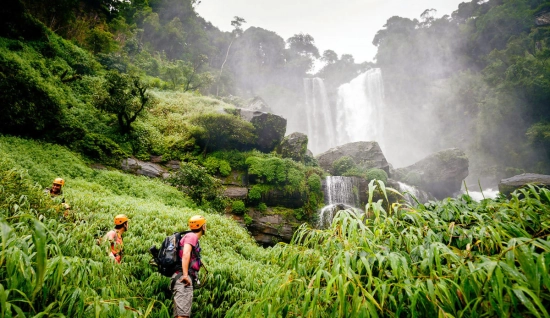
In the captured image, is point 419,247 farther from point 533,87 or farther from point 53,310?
point 533,87

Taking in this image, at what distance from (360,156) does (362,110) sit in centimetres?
1819

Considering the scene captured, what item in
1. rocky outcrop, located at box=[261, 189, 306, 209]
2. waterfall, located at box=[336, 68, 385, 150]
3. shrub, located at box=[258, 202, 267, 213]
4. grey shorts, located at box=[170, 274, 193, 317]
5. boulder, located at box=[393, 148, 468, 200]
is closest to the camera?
grey shorts, located at box=[170, 274, 193, 317]

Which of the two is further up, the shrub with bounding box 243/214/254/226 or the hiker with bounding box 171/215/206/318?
the hiker with bounding box 171/215/206/318

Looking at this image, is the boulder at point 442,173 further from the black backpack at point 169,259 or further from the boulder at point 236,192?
the black backpack at point 169,259

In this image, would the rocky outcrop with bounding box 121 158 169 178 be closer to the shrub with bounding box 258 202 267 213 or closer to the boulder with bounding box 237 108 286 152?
the shrub with bounding box 258 202 267 213

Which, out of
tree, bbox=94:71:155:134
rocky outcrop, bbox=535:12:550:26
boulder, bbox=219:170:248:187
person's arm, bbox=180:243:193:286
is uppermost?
rocky outcrop, bbox=535:12:550:26

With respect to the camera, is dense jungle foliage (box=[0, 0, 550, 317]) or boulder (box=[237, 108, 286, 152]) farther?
boulder (box=[237, 108, 286, 152])

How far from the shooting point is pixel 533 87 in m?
21.8

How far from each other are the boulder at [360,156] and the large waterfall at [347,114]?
12720 millimetres

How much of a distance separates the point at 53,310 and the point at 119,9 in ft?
97.0

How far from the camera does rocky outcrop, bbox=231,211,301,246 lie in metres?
11.1

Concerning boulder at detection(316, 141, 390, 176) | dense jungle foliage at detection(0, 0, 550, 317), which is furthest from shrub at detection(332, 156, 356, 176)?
boulder at detection(316, 141, 390, 176)

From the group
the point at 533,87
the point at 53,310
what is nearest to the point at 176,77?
the point at 53,310

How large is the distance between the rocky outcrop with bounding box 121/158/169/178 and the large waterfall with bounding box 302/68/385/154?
24.9 m
